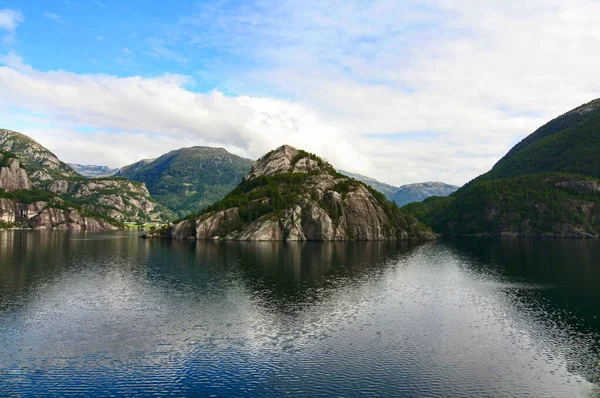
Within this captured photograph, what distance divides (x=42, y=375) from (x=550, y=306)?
273ft

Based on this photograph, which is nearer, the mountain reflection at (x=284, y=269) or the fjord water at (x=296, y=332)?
the fjord water at (x=296, y=332)

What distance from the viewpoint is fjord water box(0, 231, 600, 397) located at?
151ft

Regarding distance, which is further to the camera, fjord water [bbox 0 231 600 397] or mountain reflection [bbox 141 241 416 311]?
mountain reflection [bbox 141 241 416 311]

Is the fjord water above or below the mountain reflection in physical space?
below

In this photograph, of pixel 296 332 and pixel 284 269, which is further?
pixel 284 269

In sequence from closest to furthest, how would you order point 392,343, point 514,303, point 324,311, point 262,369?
point 262,369 → point 392,343 → point 324,311 → point 514,303

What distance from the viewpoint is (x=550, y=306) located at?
267 ft

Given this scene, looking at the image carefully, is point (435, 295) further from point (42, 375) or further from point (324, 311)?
point (42, 375)

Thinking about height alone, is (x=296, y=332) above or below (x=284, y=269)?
below

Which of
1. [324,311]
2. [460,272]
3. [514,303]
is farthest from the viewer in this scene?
[460,272]

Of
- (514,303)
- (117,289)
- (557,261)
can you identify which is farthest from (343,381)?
(557,261)

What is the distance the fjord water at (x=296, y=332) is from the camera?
151ft

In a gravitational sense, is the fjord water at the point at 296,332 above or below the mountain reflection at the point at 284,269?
below

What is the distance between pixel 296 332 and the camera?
63781 millimetres
